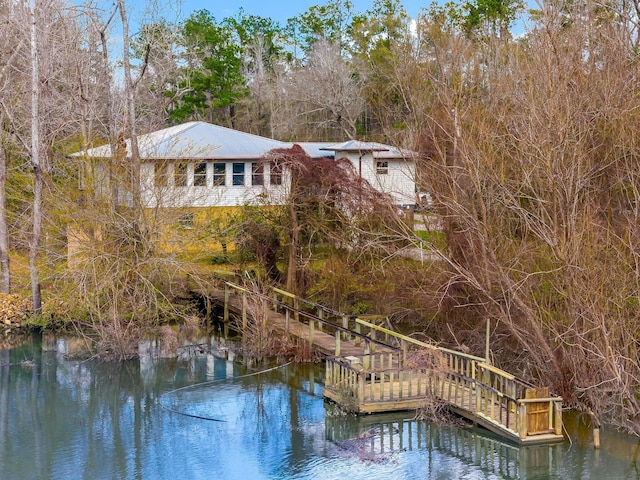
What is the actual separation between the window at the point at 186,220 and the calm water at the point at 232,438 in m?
5.15

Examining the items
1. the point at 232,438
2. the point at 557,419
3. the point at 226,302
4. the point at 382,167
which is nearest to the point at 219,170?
the point at 382,167

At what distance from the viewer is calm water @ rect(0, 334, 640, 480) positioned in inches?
584

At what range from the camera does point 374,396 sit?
1745 centimetres

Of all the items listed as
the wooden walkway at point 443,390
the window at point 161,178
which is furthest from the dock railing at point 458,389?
the window at point 161,178

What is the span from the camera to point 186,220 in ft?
81.8

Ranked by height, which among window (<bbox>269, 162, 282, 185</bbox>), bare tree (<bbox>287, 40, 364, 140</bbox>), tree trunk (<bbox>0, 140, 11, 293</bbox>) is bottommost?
tree trunk (<bbox>0, 140, 11, 293</bbox>)

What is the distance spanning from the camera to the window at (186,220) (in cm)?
2455

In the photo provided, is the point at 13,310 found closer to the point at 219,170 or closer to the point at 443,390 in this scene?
the point at 219,170

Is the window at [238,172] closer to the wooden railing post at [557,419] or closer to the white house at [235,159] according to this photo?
the white house at [235,159]

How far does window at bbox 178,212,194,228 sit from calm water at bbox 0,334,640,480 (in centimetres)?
515

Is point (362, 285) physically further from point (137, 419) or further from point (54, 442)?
point (54, 442)

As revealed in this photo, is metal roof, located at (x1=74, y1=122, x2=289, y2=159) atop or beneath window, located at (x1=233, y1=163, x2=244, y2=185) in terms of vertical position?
atop

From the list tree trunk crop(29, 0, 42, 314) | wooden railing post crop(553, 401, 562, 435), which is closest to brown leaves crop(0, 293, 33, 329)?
tree trunk crop(29, 0, 42, 314)

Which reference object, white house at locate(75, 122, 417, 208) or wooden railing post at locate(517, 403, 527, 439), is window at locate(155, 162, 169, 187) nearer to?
white house at locate(75, 122, 417, 208)
